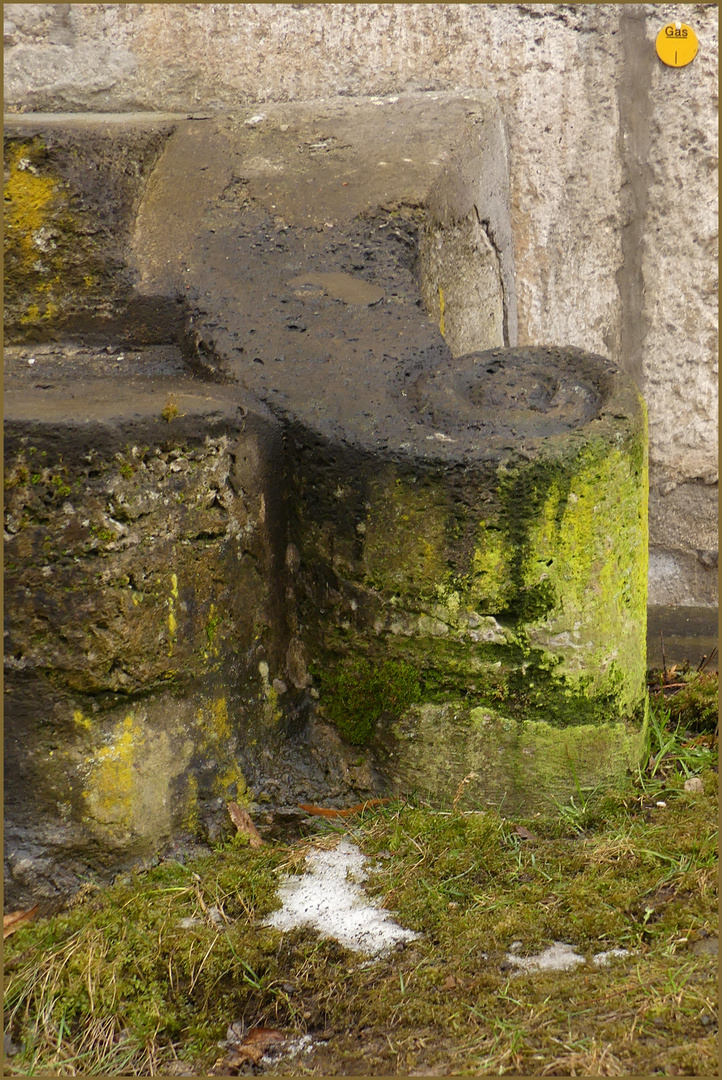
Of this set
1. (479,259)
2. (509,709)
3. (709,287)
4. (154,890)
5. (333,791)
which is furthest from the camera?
(709,287)

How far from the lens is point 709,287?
139 inches

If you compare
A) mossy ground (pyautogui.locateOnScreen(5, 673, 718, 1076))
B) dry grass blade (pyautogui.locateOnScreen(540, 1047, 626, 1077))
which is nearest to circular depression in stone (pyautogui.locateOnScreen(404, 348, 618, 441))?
mossy ground (pyautogui.locateOnScreen(5, 673, 718, 1076))

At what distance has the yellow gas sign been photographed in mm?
3393

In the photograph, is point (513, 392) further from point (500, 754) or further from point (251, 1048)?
point (251, 1048)

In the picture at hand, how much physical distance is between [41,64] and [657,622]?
10.1 ft

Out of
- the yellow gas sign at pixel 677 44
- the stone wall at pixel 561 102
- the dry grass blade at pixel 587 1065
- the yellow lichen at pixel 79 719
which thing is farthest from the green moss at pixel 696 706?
the yellow gas sign at pixel 677 44

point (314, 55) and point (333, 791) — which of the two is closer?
point (333, 791)

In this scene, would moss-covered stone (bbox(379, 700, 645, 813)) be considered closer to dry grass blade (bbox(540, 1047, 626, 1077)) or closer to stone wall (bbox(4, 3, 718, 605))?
dry grass blade (bbox(540, 1047, 626, 1077))

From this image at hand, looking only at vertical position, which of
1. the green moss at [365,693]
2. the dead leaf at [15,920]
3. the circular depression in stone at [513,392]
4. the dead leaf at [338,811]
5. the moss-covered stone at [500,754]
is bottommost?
the dead leaf at [15,920]

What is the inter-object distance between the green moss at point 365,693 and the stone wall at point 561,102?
6.17 ft

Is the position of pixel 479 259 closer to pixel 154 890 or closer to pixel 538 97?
pixel 538 97

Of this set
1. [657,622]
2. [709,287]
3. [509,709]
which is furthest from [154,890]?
[709,287]

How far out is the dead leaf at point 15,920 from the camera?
1.94m

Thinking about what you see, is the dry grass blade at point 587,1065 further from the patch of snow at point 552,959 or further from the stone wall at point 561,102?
the stone wall at point 561,102
